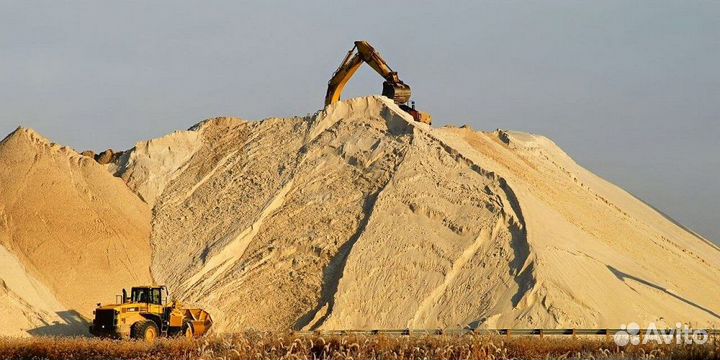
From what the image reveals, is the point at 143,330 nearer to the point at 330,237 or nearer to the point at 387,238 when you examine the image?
the point at 330,237

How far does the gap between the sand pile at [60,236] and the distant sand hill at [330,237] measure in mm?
61

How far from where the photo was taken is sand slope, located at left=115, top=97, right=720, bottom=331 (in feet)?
96.5

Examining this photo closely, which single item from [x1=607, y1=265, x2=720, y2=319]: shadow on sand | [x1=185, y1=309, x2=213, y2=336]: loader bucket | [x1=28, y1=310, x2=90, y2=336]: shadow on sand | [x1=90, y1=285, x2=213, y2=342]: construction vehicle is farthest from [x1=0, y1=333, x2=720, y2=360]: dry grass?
[x1=607, y1=265, x2=720, y2=319]: shadow on sand

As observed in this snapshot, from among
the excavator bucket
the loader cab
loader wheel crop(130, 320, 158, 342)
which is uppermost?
the excavator bucket

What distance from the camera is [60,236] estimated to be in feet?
105

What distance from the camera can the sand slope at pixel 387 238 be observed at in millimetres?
29422

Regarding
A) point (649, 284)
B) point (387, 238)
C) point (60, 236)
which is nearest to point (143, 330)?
point (60, 236)

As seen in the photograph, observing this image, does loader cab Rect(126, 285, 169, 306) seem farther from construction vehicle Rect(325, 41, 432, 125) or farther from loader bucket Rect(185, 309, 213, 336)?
construction vehicle Rect(325, 41, 432, 125)

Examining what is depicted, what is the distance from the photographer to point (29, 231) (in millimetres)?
31984

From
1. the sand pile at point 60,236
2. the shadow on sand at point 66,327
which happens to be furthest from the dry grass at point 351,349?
the sand pile at point 60,236

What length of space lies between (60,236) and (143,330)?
23.9 feet

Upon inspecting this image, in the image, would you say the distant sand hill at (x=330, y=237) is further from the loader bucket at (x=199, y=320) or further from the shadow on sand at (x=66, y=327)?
the loader bucket at (x=199, y=320)

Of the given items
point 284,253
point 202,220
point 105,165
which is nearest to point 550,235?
point 284,253

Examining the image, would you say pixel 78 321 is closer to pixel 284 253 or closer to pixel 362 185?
pixel 284 253
